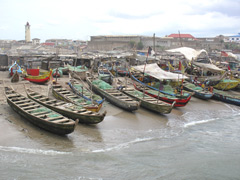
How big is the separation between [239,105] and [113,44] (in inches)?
2111

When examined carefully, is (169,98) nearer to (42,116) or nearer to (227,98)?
(227,98)

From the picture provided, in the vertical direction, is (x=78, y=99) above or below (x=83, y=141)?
above

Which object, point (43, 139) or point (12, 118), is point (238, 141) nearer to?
point (43, 139)

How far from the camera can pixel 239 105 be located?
64.2 ft

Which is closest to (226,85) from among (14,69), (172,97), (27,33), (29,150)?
(172,97)

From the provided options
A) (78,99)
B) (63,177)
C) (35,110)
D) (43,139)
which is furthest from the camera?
(78,99)

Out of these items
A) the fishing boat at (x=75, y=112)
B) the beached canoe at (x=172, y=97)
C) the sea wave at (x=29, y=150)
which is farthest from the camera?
the beached canoe at (x=172, y=97)

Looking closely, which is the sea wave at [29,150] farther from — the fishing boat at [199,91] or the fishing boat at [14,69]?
the fishing boat at [14,69]

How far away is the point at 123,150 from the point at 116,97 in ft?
18.9

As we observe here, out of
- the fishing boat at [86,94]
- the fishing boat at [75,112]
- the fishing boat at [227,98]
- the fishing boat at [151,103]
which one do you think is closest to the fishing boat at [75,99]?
the fishing boat at [86,94]

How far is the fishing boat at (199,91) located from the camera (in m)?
19.7

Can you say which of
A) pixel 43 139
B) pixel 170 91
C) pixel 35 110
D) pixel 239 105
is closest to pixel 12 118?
pixel 35 110

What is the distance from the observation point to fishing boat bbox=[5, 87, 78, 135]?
1073 centimetres

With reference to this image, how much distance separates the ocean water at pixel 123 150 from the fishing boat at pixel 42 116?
0.33 meters
